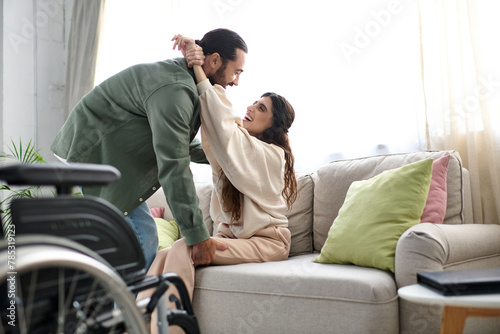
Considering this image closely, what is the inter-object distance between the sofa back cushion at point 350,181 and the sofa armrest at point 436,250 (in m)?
0.27

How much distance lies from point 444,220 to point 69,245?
1.65 metres

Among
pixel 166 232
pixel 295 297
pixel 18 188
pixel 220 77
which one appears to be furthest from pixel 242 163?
pixel 18 188

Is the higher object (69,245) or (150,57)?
(150,57)

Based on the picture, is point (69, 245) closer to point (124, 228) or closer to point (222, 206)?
point (124, 228)

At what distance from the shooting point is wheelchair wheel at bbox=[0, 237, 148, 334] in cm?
66

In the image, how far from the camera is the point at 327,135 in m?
2.65

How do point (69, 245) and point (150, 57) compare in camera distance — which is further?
point (150, 57)

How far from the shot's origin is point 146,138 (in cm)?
165

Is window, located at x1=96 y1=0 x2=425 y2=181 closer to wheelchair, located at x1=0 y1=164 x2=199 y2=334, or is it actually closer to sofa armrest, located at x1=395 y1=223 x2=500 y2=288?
sofa armrest, located at x1=395 y1=223 x2=500 y2=288

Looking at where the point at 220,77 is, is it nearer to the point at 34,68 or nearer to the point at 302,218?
the point at 302,218

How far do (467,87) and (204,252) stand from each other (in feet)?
4.99

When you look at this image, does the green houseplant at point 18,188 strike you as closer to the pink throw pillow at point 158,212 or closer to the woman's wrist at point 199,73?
the pink throw pillow at point 158,212

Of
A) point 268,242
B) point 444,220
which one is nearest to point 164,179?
point 268,242

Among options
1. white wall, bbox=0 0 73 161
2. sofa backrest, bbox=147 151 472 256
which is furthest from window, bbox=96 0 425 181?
white wall, bbox=0 0 73 161
